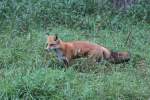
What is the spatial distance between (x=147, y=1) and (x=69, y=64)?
480cm

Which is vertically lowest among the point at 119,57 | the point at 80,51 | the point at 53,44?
the point at 119,57

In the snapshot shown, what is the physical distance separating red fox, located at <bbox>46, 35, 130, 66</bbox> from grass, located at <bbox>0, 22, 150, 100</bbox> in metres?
0.19

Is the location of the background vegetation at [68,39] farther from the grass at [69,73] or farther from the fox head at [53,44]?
the fox head at [53,44]

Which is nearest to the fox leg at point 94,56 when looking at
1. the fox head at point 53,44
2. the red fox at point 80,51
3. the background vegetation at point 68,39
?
the red fox at point 80,51

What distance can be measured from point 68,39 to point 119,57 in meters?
1.55

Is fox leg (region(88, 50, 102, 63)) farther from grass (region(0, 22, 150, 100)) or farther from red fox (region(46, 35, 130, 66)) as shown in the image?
grass (region(0, 22, 150, 100))

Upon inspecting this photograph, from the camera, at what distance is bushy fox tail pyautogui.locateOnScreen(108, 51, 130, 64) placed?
8953mm

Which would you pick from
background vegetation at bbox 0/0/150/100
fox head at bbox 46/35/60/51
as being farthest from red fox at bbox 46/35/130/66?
background vegetation at bbox 0/0/150/100

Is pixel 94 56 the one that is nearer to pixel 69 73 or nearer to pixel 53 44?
pixel 53 44

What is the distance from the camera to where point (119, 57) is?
9.00 meters

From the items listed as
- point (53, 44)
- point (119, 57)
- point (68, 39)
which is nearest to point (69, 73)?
point (53, 44)

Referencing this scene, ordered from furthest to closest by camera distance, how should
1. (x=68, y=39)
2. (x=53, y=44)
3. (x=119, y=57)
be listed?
1. (x=68, y=39)
2. (x=119, y=57)
3. (x=53, y=44)

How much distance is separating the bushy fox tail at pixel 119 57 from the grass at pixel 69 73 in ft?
0.48

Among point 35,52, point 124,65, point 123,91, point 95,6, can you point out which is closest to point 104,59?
point 124,65
